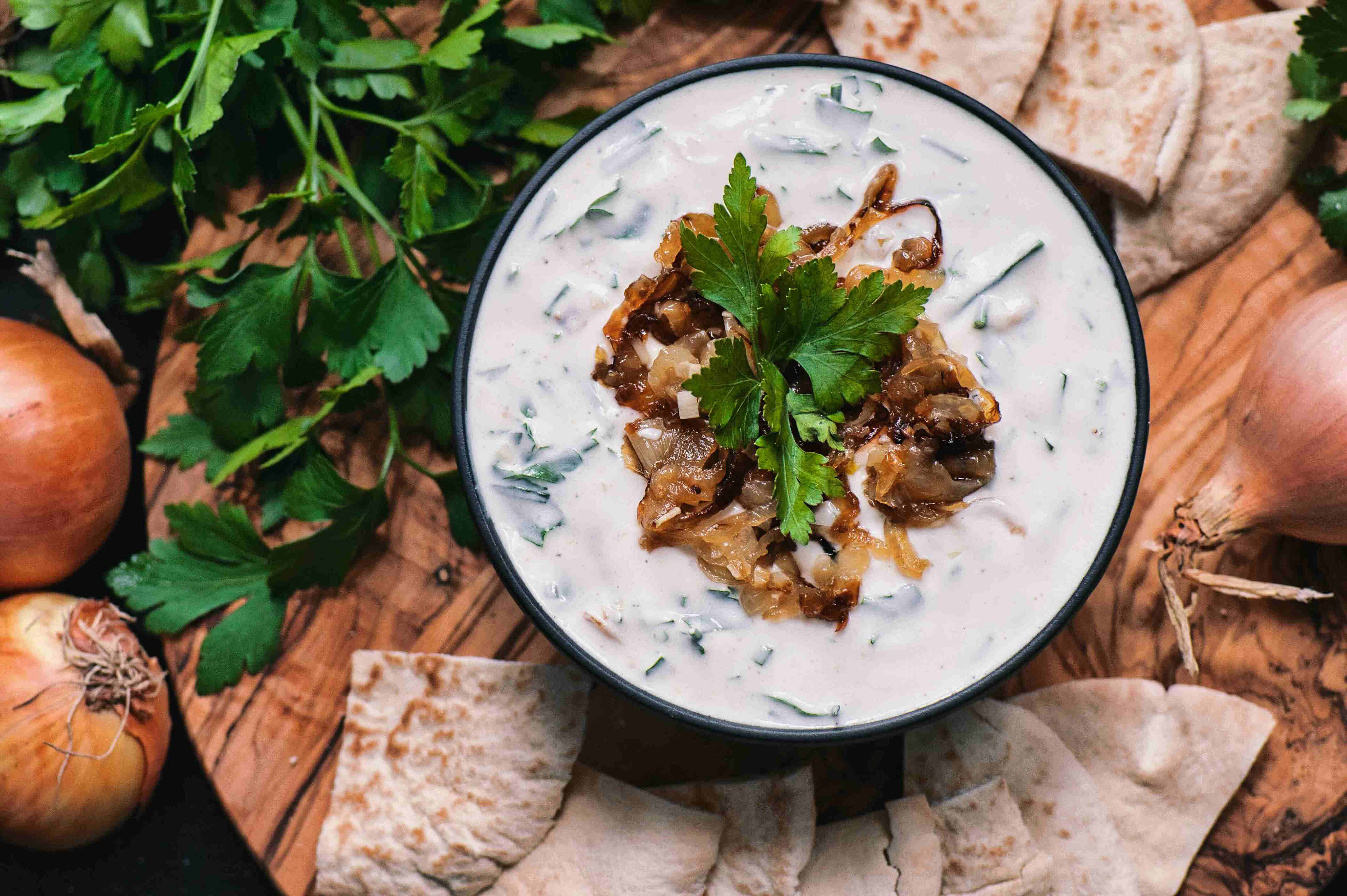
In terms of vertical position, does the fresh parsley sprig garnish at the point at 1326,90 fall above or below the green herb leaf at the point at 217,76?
above

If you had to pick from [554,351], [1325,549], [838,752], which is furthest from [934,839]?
[554,351]

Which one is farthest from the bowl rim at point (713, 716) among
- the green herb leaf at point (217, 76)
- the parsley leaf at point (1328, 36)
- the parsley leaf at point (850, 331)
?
the parsley leaf at point (1328, 36)

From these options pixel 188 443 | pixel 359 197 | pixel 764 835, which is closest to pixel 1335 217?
pixel 764 835

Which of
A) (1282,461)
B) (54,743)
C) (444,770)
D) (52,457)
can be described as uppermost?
(1282,461)

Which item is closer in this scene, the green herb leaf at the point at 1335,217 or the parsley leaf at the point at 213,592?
the green herb leaf at the point at 1335,217

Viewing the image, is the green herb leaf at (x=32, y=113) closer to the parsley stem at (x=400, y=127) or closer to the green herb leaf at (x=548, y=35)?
the parsley stem at (x=400, y=127)

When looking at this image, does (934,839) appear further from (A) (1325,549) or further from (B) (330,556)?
(B) (330,556)

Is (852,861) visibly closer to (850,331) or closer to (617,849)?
(617,849)
